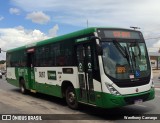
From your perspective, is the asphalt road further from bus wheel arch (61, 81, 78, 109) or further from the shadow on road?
bus wheel arch (61, 81, 78, 109)

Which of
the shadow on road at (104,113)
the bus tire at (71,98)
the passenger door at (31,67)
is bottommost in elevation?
the shadow on road at (104,113)

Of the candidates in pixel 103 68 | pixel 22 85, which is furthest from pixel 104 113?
pixel 22 85

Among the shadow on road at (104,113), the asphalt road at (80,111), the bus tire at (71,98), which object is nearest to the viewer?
the asphalt road at (80,111)

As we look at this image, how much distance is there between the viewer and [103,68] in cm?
1040

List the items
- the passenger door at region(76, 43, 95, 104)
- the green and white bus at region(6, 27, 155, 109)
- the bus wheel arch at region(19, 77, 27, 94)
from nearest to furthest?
the green and white bus at region(6, 27, 155, 109)
the passenger door at region(76, 43, 95, 104)
the bus wheel arch at region(19, 77, 27, 94)

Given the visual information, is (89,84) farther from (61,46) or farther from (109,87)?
(61,46)

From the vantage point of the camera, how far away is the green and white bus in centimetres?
1038

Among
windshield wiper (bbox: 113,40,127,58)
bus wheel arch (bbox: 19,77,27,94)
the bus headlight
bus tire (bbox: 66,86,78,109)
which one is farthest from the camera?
bus wheel arch (bbox: 19,77,27,94)

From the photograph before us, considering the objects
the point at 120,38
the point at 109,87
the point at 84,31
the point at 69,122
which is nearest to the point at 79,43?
the point at 84,31

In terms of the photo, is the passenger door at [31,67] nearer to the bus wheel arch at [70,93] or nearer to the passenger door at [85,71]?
the bus wheel arch at [70,93]


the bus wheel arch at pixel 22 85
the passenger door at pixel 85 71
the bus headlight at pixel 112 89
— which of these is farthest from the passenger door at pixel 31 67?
the bus headlight at pixel 112 89

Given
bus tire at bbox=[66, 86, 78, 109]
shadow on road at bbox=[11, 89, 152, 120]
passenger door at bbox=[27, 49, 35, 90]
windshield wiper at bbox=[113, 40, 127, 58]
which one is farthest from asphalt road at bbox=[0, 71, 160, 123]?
passenger door at bbox=[27, 49, 35, 90]

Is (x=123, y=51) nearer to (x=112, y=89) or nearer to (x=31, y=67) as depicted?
(x=112, y=89)

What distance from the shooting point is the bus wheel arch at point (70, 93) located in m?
12.6
